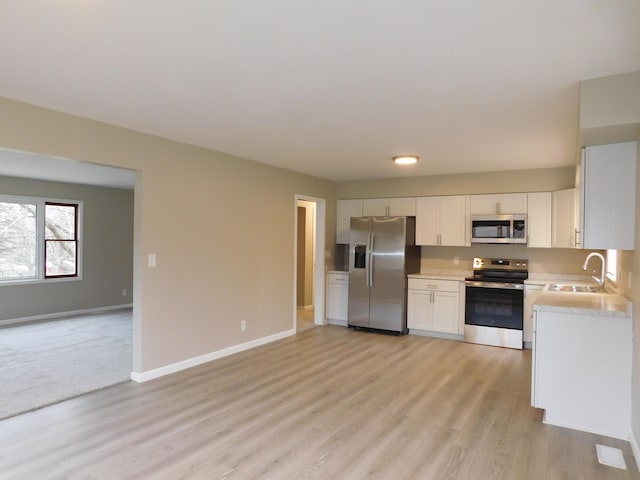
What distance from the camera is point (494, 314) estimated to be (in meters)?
5.49

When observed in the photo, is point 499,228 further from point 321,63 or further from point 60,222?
point 60,222

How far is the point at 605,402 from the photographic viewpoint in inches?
117

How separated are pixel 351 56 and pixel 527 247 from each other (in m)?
4.53

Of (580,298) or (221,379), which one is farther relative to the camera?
(221,379)

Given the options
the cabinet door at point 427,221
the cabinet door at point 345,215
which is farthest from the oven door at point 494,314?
the cabinet door at point 345,215

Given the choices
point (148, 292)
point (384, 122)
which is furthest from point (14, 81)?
point (384, 122)

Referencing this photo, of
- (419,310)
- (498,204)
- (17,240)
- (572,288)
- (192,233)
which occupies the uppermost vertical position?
(498,204)

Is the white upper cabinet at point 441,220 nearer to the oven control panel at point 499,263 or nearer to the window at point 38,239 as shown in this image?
the oven control panel at point 499,263

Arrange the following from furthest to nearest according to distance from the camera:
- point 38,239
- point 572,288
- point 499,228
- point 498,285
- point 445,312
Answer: point 38,239
point 445,312
point 499,228
point 498,285
point 572,288

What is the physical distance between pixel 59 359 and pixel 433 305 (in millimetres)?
4760

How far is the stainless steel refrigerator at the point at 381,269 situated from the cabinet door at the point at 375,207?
1.48 ft

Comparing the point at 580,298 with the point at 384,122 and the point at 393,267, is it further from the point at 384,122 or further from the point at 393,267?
the point at 393,267

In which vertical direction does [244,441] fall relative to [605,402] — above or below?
below

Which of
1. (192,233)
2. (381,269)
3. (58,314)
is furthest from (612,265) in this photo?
(58,314)
